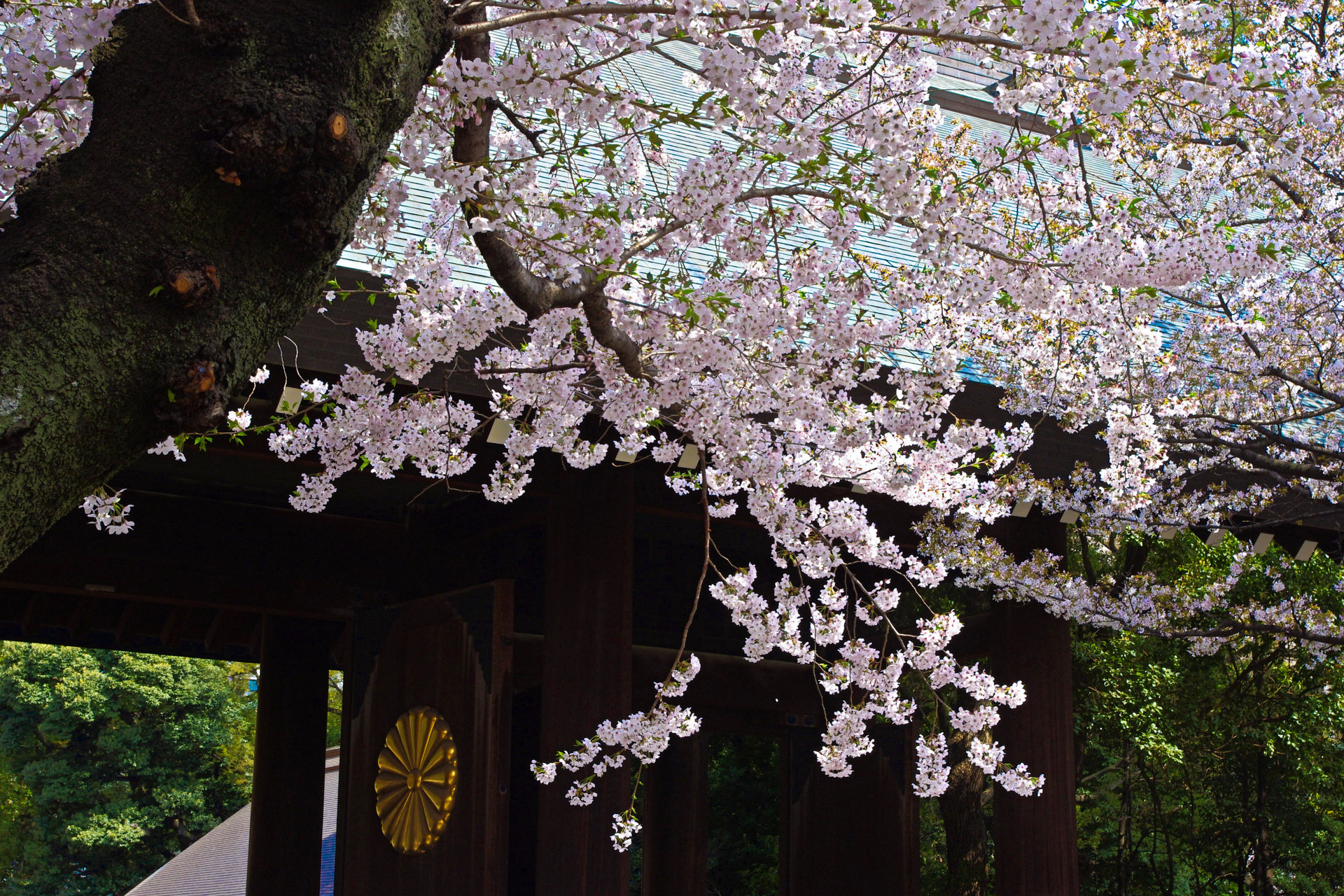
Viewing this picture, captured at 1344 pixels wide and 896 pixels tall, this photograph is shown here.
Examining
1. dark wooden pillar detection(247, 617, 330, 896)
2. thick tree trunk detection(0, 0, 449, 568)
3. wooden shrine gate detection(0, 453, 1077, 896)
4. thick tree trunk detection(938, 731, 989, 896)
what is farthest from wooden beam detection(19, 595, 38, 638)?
thick tree trunk detection(938, 731, 989, 896)

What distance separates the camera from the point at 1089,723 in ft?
29.0

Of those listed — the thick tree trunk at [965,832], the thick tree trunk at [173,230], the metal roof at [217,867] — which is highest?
the thick tree trunk at [173,230]

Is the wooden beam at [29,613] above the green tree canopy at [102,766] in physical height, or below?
above

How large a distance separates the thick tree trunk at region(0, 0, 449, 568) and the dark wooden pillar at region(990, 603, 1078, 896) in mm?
3864

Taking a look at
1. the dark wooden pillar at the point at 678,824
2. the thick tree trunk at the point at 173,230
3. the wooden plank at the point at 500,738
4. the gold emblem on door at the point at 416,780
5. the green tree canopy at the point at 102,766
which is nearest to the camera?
the thick tree trunk at the point at 173,230

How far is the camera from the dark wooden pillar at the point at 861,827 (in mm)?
5844

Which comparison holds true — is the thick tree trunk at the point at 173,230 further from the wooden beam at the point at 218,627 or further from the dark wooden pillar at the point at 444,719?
the wooden beam at the point at 218,627

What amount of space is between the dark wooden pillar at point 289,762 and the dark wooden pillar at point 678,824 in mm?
2415

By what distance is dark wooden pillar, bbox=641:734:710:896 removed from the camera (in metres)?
8.12

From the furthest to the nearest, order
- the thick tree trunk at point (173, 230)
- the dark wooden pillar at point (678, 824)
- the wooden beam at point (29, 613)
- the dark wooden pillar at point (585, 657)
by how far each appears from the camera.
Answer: the dark wooden pillar at point (678, 824) → the wooden beam at point (29, 613) → the dark wooden pillar at point (585, 657) → the thick tree trunk at point (173, 230)

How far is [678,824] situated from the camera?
8227 millimetres

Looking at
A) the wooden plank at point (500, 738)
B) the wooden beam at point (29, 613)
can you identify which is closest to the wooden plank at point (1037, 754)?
the wooden plank at point (500, 738)

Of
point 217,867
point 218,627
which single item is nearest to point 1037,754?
point 218,627

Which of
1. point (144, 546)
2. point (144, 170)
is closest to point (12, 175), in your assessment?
point (144, 170)
